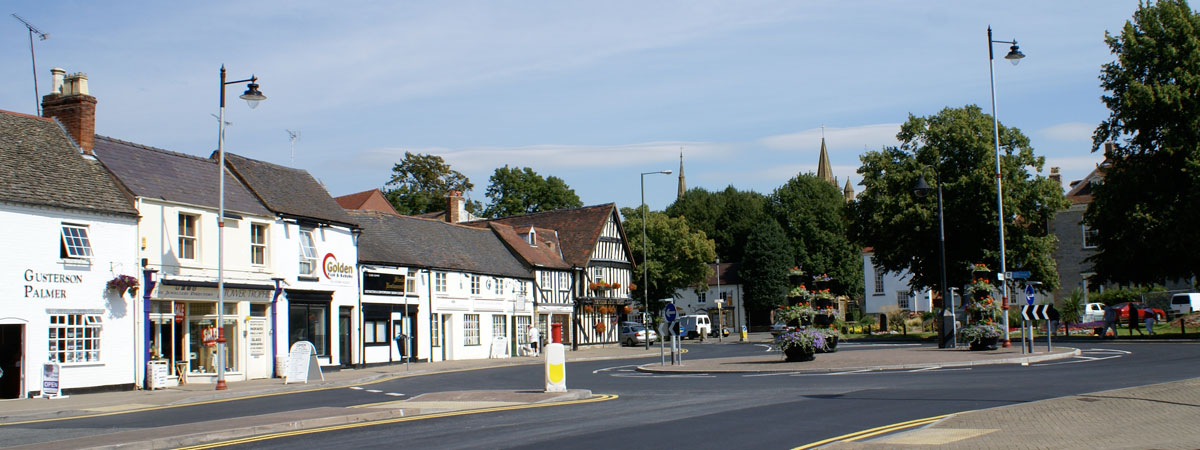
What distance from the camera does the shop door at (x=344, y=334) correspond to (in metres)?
34.8

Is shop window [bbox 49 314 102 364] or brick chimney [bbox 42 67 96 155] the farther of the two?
brick chimney [bbox 42 67 96 155]

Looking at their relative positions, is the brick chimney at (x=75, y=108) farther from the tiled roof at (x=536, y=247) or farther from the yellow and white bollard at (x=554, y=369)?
the tiled roof at (x=536, y=247)

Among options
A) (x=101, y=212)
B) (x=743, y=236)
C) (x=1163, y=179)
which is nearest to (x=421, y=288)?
(x=101, y=212)

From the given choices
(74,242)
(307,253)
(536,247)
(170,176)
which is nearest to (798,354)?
(307,253)

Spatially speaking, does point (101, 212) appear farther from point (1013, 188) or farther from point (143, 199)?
point (1013, 188)

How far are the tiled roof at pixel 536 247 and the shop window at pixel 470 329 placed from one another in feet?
24.0

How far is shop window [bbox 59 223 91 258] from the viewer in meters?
24.1

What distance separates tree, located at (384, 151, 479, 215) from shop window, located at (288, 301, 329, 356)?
40.9m

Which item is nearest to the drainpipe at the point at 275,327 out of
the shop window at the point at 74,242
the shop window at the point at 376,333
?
the shop window at the point at 376,333

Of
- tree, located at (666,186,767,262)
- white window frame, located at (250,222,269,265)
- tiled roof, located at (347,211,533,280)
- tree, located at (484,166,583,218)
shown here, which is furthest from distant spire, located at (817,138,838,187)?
white window frame, located at (250,222,269,265)

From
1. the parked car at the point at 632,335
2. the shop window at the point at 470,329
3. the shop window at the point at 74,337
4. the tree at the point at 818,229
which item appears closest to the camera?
the shop window at the point at 74,337

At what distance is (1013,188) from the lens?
160ft

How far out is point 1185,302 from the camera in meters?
56.4

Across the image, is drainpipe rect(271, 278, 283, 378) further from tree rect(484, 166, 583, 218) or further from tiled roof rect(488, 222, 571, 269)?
tree rect(484, 166, 583, 218)
